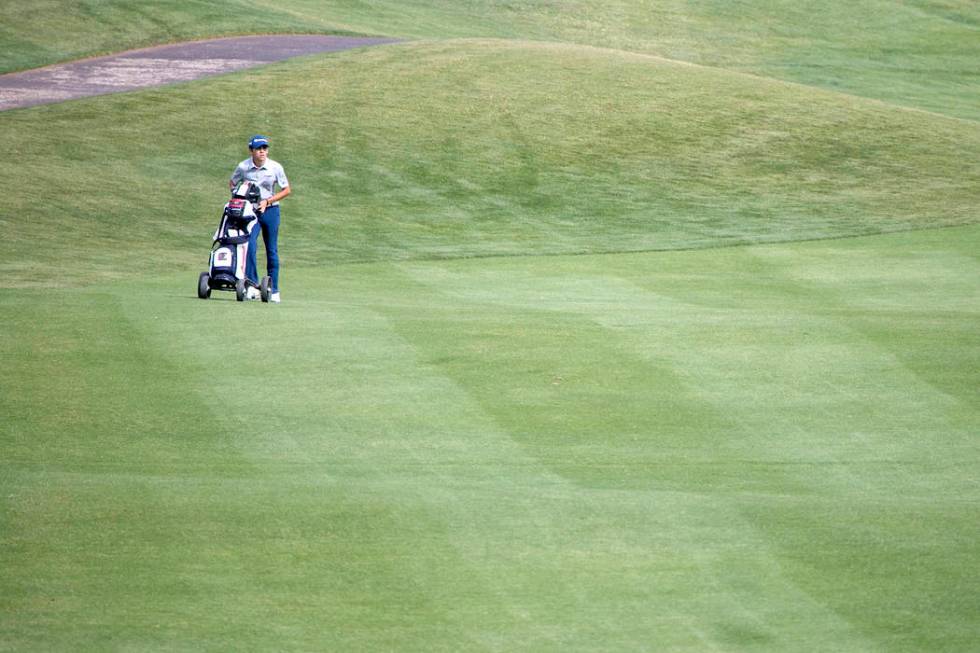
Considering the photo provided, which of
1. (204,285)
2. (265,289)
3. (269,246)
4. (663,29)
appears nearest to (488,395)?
(265,289)

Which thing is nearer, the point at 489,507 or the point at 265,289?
the point at 489,507

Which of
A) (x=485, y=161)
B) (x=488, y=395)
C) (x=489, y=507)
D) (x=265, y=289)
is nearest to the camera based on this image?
(x=489, y=507)

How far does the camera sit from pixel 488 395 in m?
12.4

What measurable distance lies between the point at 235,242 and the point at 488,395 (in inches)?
230

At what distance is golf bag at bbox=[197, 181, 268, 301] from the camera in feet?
55.9

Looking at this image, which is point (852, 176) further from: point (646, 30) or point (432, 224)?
point (646, 30)

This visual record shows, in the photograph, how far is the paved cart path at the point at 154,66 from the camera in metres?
36.1

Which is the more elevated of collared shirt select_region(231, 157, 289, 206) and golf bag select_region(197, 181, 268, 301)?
collared shirt select_region(231, 157, 289, 206)

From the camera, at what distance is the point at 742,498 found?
970cm

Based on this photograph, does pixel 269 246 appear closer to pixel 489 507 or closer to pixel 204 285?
pixel 204 285

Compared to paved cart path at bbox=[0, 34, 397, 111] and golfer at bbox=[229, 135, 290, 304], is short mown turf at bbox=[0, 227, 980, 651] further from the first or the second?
paved cart path at bbox=[0, 34, 397, 111]

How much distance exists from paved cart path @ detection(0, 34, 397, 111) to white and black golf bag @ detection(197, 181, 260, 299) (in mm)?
19637

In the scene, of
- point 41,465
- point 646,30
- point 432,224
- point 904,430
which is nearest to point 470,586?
point 41,465

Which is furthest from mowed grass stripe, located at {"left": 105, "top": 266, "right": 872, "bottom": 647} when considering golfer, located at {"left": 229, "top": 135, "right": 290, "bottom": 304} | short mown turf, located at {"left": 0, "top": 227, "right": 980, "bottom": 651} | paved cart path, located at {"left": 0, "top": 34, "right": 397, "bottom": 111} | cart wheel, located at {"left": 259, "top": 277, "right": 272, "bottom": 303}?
paved cart path, located at {"left": 0, "top": 34, "right": 397, "bottom": 111}
